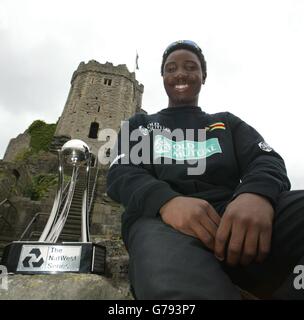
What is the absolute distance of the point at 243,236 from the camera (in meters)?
1.12

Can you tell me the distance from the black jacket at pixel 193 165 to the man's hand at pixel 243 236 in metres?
0.15

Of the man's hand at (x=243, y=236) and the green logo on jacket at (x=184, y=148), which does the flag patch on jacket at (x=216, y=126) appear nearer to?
the green logo on jacket at (x=184, y=148)

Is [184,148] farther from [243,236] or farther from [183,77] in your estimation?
[243,236]

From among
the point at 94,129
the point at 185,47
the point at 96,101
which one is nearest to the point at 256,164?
the point at 185,47

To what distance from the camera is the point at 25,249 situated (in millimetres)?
2133

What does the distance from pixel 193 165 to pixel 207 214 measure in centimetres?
51

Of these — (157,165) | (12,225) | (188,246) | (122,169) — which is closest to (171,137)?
(157,165)

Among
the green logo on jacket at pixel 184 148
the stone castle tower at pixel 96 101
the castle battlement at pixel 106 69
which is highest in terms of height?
the castle battlement at pixel 106 69

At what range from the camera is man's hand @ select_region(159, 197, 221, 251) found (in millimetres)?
1172

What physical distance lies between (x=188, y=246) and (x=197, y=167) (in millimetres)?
653

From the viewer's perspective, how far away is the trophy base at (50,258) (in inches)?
81.1

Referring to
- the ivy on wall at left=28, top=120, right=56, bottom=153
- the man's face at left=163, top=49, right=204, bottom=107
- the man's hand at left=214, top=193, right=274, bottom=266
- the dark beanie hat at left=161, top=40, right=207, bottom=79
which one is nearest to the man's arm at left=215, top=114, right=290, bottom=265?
the man's hand at left=214, top=193, right=274, bottom=266

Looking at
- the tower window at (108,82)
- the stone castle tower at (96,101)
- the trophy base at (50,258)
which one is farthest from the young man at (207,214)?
the tower window at (108,82)
